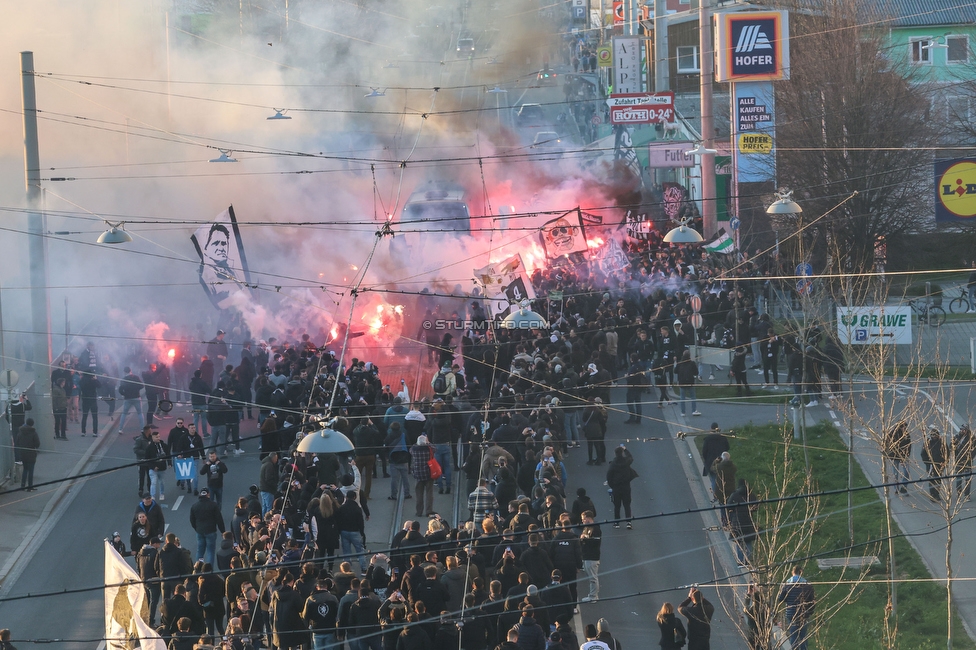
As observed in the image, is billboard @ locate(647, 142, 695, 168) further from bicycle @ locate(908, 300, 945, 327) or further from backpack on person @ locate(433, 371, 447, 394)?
backpack on person @ locate(433, 371, 447, 394)

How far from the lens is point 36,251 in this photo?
23.0 meters

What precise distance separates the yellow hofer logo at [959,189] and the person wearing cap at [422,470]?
8.91 m

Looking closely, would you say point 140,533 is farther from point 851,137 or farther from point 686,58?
point 686,58

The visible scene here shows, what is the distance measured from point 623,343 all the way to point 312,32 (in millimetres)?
41059

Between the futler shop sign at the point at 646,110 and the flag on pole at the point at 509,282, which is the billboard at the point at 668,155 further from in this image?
the flag on pole at the point at 509,282

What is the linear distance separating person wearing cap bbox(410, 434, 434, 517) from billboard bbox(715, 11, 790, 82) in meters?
17.1

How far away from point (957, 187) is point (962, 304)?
44.2ft

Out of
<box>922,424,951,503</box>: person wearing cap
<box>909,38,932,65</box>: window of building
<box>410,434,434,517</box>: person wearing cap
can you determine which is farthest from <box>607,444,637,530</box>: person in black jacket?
<box>909,38,932,65</box>: window of building

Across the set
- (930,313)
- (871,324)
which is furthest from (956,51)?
(871,324)

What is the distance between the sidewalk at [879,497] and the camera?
15.5 m

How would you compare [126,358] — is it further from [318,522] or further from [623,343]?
[318,522]

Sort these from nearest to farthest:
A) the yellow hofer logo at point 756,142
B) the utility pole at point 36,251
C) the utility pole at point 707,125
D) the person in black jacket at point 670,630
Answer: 1. the person in black jacket at point 670,630
2. the utility pole at point 36,251
3. the yellow hofer logo at point 756,142
4. the utility pole at point 707,125

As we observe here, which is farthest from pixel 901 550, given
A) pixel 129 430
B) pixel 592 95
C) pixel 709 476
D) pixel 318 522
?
pixel 592 95

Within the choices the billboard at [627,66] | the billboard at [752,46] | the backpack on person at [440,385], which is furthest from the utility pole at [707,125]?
the backpack on person at [440,385]
